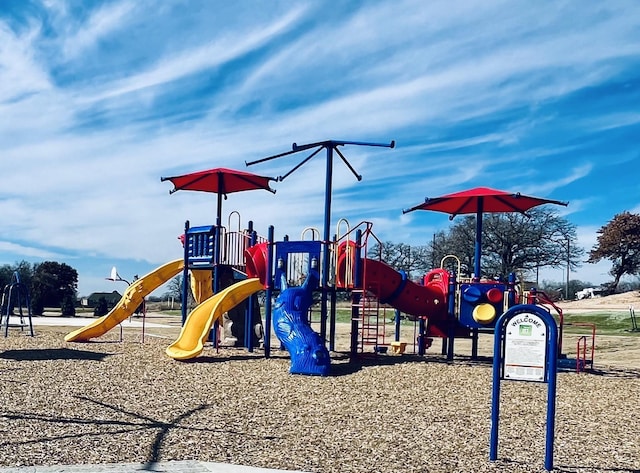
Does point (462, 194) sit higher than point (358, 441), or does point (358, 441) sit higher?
point (462, 194)

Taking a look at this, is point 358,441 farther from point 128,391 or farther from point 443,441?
point 128,391

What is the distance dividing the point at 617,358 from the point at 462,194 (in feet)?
21.2

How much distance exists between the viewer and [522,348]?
6.55 metres

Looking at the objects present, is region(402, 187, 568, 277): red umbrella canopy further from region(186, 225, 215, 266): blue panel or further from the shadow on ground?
the shadow on ground

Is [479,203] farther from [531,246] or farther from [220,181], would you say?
[531,246]

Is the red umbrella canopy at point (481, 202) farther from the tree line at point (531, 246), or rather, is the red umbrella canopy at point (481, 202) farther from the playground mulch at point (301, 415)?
the tree line at point (531, 246)

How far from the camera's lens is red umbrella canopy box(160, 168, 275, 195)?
1784 cm

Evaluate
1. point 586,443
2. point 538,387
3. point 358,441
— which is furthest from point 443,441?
point 538,387

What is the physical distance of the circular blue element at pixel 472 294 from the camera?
15.0 meters

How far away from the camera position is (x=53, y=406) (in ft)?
28.0

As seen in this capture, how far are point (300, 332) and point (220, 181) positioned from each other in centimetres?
666

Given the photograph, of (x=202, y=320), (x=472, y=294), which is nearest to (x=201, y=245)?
(x=202, y=320)

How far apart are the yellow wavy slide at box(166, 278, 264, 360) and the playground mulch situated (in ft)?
1.03

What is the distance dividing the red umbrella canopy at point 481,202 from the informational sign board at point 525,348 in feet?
30.2
